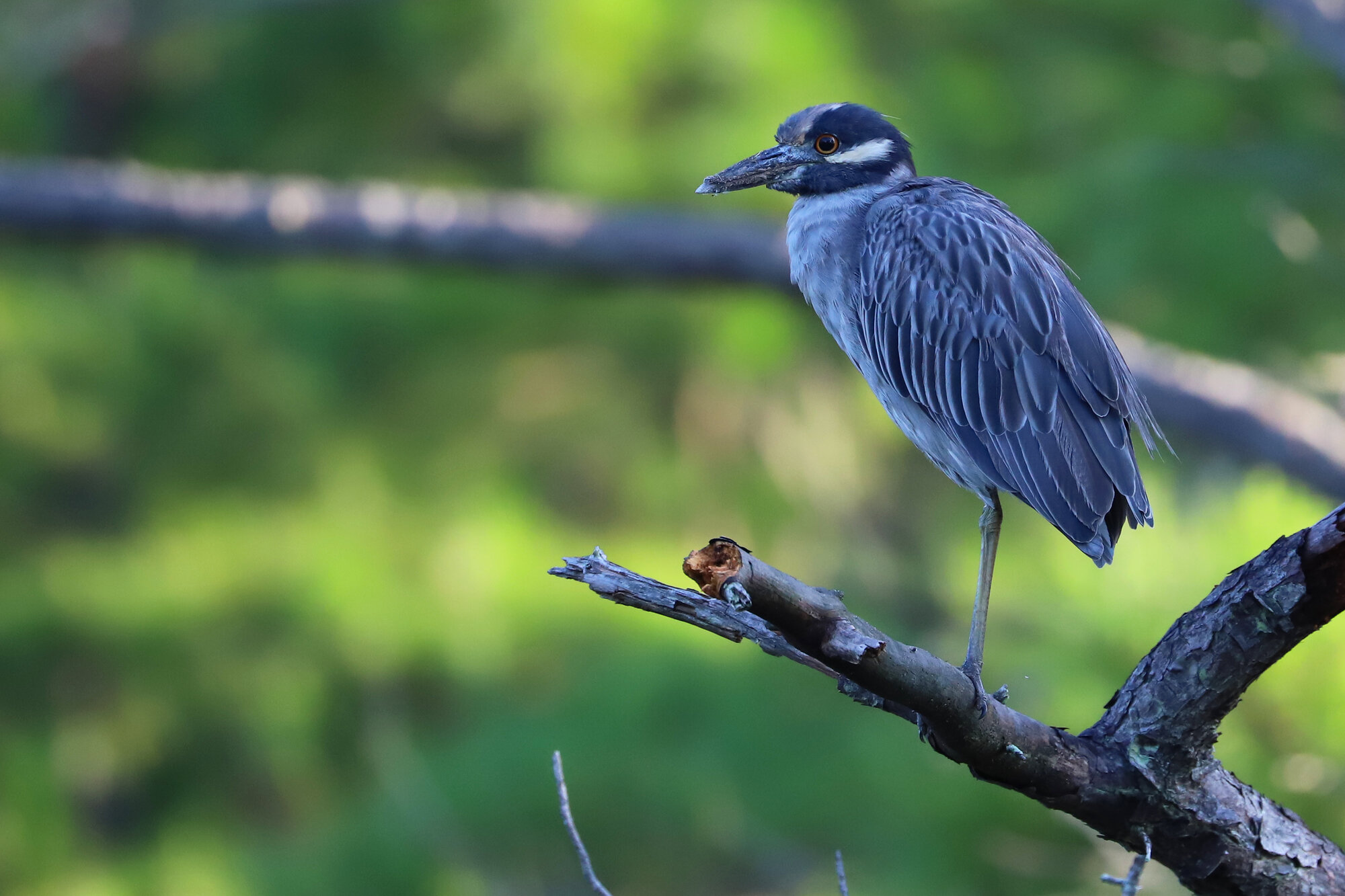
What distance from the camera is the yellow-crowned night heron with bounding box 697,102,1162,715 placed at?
2.90 meters

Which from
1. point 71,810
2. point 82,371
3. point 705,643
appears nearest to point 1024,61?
point 705,643

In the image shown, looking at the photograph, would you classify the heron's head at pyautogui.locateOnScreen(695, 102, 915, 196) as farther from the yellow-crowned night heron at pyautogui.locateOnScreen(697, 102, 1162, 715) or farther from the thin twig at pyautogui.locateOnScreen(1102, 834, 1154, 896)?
the thin twig at pyautogui.locateOnScreen(1102, 834, 1154, 896)

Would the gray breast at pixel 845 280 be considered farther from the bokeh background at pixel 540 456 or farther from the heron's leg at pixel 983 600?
the bokeh background at pixel 540 456

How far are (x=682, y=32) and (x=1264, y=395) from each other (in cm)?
398

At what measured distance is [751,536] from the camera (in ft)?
28.4

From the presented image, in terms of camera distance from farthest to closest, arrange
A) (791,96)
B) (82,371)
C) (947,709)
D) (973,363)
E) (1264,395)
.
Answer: (82,371), (791,96), (1264,395), (973,363), (947,709)

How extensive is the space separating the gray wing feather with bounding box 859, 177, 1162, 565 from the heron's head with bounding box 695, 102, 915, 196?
0.13m

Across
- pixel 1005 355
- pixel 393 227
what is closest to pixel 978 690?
pixel 1005 355

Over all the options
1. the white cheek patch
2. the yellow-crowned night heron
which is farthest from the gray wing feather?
the white cheek patch

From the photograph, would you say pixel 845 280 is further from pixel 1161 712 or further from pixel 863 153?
pixel 1161 712

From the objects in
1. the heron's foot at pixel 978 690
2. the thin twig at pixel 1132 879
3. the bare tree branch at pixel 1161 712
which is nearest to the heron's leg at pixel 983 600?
the heron's foot at pixel 978 690

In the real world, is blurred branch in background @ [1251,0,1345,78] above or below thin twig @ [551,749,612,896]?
above

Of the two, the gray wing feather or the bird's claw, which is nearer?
the bird's claw

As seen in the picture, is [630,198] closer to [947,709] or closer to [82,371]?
[82,371]
